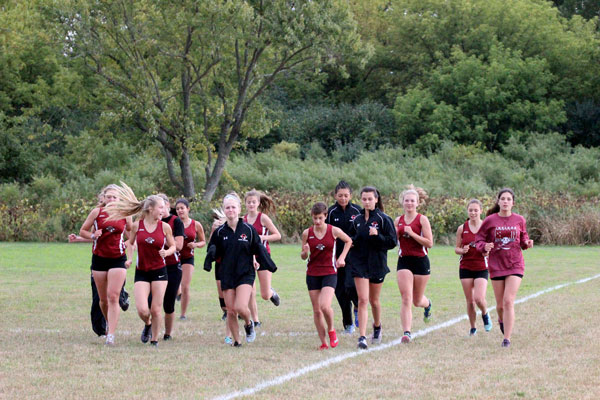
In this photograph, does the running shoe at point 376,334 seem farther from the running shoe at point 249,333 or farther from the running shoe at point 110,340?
the running shoe at point 110,340

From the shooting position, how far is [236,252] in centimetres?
955

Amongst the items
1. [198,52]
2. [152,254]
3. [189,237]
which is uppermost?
[198,52]

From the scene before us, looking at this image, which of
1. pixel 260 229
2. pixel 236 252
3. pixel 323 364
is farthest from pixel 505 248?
pixel 260 229

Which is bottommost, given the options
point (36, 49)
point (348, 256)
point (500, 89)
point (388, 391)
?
point (388, 391)

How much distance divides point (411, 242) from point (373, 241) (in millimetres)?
549

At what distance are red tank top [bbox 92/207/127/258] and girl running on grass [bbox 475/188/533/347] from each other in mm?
4098

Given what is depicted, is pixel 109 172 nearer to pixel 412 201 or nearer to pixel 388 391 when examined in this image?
pixel 412 201

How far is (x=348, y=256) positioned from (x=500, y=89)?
34.6 metres

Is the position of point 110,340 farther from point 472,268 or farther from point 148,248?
point 472,268

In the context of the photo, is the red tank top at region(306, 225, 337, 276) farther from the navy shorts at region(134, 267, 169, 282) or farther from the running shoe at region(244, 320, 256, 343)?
the navy shorts at region(134, 267, 169, 282)

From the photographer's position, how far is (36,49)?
46.2 m

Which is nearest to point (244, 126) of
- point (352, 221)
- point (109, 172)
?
point (109, 172)

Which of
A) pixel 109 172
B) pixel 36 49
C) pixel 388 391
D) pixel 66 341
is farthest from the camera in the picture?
pixel 36 49

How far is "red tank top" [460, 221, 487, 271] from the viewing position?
1043 centimetres
